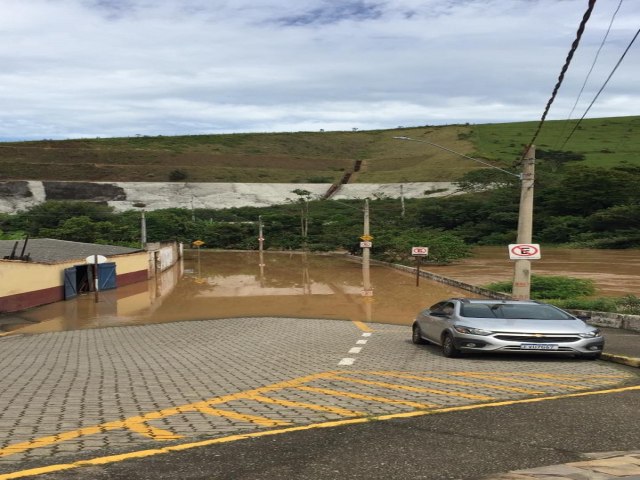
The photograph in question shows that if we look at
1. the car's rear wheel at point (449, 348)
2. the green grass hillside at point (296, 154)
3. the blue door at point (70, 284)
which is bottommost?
the blue door at point (70, 284)

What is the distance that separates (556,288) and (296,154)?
134 metres

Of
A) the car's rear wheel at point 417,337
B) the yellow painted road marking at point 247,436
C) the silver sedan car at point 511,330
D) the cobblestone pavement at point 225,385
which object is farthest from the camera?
the car's rear wheel at point 417,337

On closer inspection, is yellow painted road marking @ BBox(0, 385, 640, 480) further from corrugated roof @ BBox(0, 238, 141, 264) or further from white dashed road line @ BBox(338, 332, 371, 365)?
corrugated roof @ BBox(0, 238, 141, 264)

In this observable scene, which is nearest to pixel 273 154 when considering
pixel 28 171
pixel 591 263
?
pixel 28 171

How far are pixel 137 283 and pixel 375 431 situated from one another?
38578 mm

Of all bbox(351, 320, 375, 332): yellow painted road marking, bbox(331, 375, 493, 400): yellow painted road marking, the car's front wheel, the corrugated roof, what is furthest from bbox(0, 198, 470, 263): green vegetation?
bbox(331, 375, 493, 400): yellow painted road marking

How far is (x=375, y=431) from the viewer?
647 cm

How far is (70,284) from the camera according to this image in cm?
3384

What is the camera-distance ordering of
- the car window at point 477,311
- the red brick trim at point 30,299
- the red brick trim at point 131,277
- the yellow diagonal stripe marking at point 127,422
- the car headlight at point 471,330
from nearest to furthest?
the yellow diagonal stripe marking at point 127,422
the car headlight at point 471,330
the car window at point 477,311
the red brick trim at point 30,299
the red brick trim at point 131,277

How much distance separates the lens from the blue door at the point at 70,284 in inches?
1306

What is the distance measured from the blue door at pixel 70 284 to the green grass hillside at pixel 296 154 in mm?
87502

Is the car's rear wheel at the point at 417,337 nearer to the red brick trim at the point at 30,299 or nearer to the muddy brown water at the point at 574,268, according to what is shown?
the muddy brown water at the point at 574,268

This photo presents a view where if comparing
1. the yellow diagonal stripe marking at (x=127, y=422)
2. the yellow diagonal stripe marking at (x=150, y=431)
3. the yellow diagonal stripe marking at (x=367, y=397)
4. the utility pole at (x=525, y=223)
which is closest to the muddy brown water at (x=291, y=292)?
the utility pole at (x=525, y=223)

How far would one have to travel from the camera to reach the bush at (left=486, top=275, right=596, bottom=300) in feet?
92.5
